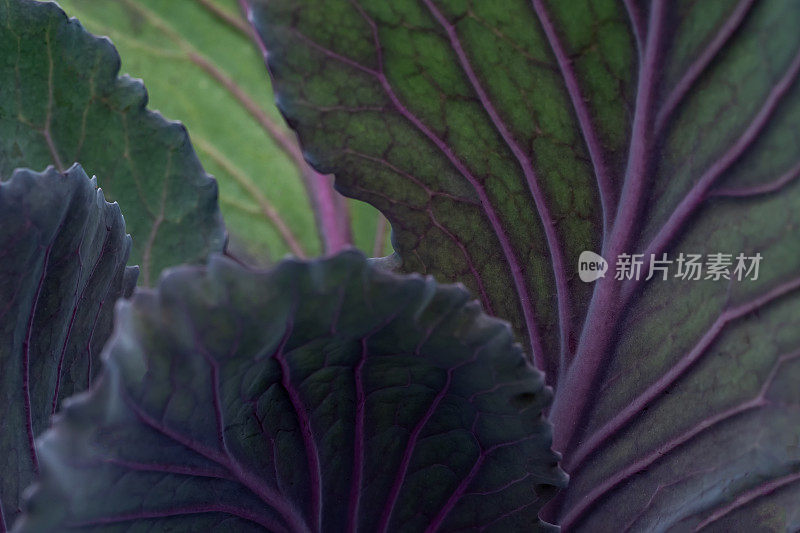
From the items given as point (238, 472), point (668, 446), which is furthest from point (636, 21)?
point (238, 472)

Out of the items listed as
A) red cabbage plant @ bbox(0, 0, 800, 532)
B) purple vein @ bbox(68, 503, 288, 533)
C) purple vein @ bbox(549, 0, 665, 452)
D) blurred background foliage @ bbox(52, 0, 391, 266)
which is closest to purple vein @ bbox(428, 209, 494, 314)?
red cabbage plant @ bbox(0, 0, 800, 532)

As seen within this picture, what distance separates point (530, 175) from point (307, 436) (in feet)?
1.14

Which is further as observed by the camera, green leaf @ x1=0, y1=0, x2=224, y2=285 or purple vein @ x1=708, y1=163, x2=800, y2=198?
green leaf @ x1=0, y1=0, x2=224, y2=285

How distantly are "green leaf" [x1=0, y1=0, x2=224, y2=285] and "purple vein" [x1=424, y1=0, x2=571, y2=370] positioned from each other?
430mm

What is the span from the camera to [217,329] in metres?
0.64

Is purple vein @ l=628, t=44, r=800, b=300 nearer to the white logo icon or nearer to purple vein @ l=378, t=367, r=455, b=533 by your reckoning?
the white logo icon

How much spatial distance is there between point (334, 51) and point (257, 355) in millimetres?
316

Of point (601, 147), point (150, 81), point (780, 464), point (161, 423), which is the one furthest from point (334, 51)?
point (150, 81)

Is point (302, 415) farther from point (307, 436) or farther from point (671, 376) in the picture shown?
point (671, 376)

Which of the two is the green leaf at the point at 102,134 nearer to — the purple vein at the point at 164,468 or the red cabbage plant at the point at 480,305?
the red cabbage plant at the point at 480,305

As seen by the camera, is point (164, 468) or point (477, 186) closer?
point (164, 468)

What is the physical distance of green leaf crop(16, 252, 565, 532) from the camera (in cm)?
62

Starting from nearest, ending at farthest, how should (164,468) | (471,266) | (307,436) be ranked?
(164,468)
(307,436)
(471,266)

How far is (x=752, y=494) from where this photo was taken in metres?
0.83
